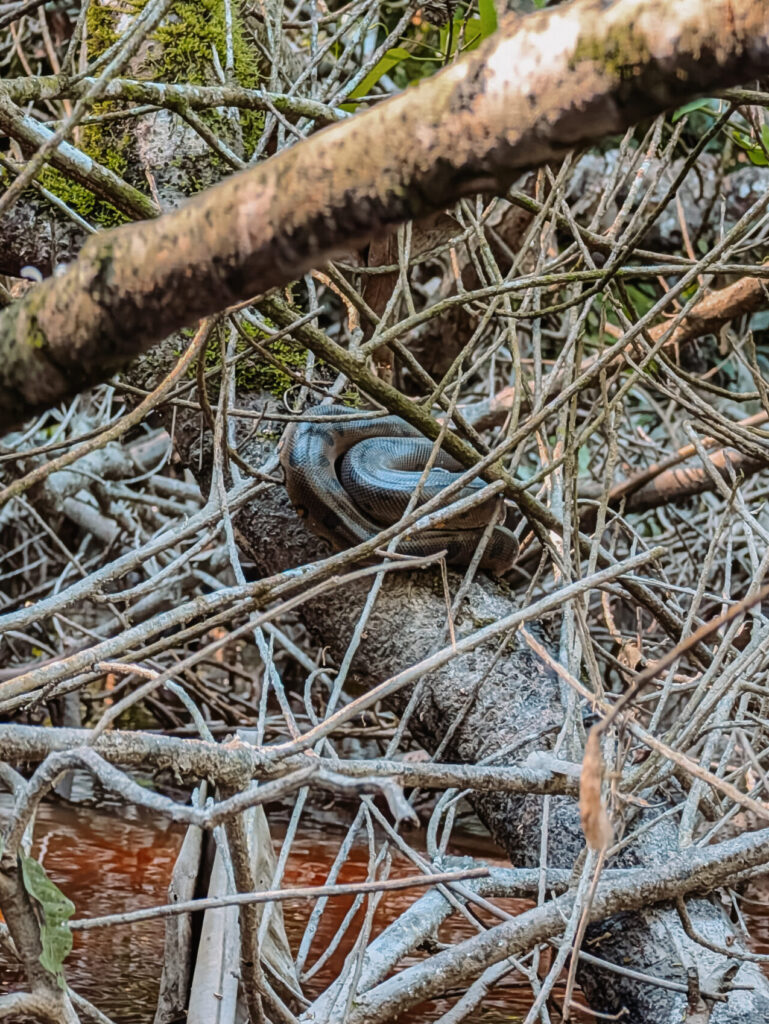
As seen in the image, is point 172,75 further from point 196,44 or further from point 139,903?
point 139,903

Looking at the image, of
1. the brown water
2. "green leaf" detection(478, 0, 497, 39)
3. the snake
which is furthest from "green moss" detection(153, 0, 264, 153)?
the brown water

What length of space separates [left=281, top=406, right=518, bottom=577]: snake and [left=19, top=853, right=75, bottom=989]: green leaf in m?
1.72

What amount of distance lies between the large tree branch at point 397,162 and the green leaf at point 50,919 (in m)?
0.45

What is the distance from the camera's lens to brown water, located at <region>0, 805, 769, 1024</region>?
240 centimetres

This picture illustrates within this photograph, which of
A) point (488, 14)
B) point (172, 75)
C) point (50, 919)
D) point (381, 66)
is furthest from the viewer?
point (172, 75)

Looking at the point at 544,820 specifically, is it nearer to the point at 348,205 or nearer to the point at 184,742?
the point at 184,742

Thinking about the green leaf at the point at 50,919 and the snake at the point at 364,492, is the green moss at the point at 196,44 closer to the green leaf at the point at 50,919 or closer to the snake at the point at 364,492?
the snake at the point at 364,492

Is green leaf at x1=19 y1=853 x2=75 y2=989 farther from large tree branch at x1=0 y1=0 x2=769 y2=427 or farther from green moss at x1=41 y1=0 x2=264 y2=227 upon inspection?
green moss at x1=41 y1=0 x2=264 y2=227

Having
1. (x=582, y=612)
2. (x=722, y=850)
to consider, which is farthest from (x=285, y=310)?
(x=722, y=850)

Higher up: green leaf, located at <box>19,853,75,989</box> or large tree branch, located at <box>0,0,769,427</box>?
large tree branch, located at <box>0,0,769,427</box>

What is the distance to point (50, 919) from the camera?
913mm

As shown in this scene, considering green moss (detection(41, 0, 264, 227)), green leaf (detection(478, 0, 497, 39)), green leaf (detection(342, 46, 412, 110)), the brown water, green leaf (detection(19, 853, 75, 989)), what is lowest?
the brown water

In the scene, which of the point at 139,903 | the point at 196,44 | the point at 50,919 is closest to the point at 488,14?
the point at 196,44

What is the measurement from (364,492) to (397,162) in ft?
7.35
